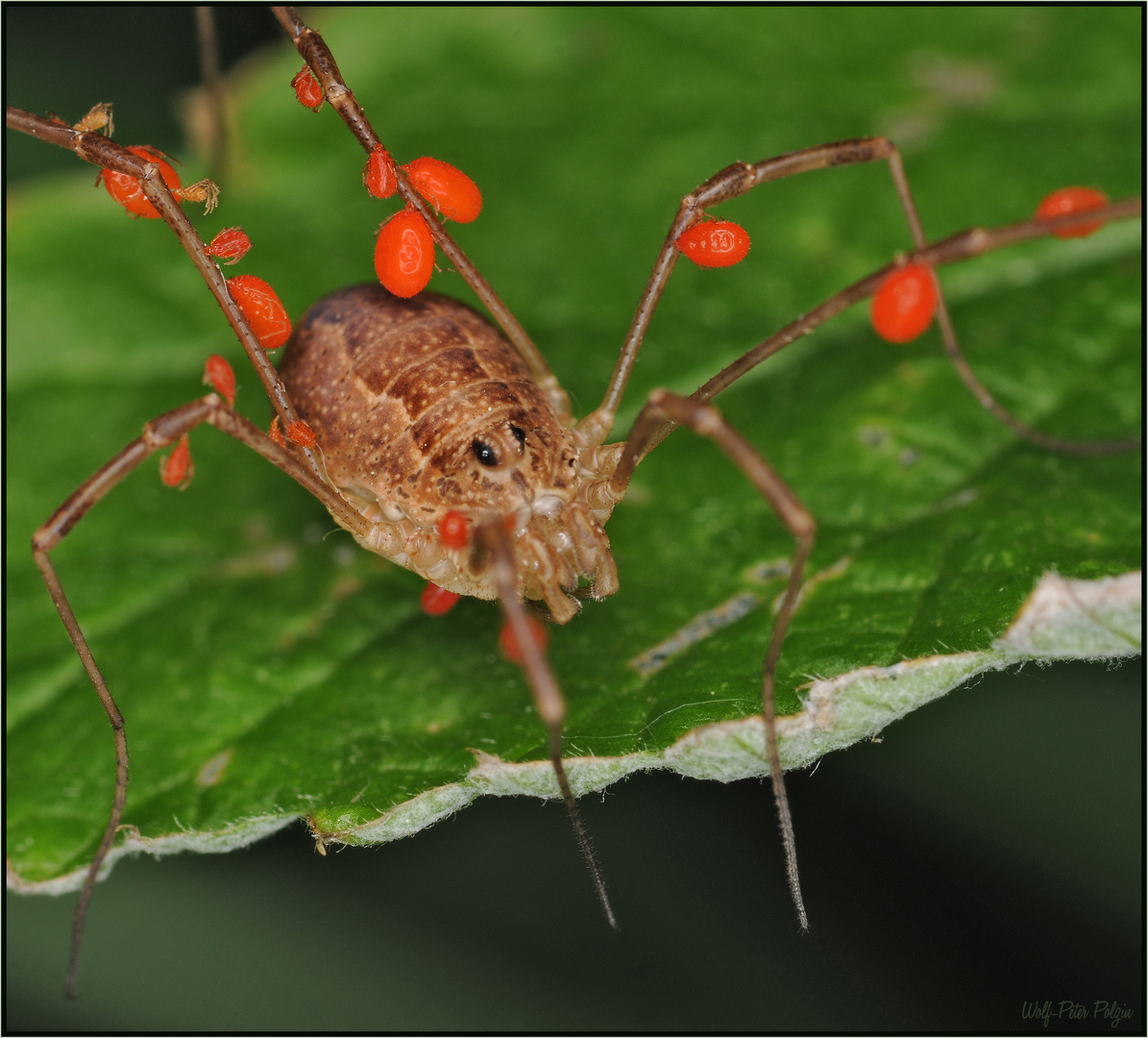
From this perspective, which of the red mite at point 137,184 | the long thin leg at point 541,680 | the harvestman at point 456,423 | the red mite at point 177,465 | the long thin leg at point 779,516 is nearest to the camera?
the long thin leg at point 541,680

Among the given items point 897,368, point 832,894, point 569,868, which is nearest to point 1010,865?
point 832,894

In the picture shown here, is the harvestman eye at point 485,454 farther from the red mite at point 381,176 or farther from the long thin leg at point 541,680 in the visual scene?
the red mite at point 381,176

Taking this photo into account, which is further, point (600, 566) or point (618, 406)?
point (618, 406)

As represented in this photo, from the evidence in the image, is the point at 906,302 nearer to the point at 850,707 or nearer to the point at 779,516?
the point at 779,516

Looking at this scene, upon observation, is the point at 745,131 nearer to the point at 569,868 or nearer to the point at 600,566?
the point at 600,566

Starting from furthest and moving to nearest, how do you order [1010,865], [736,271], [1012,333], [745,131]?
[745,131]
[736,271]
[1012,333]
[1010,865]

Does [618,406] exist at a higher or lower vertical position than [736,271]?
lower

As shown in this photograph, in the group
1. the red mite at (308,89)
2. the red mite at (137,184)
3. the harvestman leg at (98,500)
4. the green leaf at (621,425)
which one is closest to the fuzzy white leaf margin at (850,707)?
the green leaf at (621,425)
